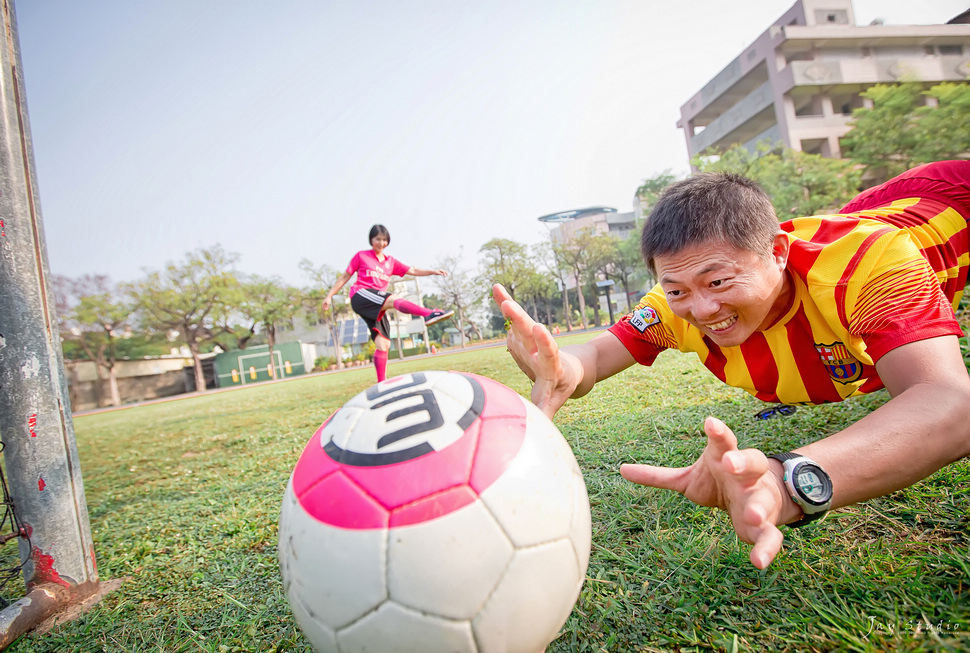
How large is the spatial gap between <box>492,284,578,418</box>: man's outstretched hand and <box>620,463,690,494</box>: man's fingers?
53 cm

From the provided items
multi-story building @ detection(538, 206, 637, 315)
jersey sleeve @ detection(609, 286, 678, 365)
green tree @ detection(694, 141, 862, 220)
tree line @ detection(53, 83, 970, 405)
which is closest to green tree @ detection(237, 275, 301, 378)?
tree line @ detection(53, 83, 970, 405)

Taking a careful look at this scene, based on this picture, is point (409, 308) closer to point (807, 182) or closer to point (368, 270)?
point (368, 270)

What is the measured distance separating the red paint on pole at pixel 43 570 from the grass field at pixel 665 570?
243 millimetres

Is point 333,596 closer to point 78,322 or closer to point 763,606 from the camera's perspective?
point 763,606

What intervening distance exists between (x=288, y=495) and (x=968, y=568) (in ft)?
6.23

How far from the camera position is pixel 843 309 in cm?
167

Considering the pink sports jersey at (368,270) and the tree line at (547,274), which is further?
the tree line at (547,274)

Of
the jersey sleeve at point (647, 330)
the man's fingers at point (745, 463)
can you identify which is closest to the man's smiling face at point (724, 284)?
Answer: the jersey sleeve at point (647, 330)

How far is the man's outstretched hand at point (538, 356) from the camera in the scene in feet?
5.61

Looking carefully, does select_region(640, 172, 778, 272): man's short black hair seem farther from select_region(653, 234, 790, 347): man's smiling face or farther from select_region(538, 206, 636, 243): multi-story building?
select_region(538, 206, 636, 243): multi-story building

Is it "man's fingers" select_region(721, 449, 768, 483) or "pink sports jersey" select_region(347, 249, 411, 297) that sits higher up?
"pink sports jersey" select_region(347, 249, 411, 297)

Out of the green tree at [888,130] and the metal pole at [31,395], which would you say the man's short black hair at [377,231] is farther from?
the green tree at [888,130]

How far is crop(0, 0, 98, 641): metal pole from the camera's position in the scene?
→ 7.01 feet

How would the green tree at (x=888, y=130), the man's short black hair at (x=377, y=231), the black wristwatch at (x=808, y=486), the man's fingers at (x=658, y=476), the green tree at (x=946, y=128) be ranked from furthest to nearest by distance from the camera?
the green tree at (x=888, y=130)
the green tree at (x=946, y=128)
the man's short black hair at (x=377, y=231)
the man's fingers at (x=658, y=476)
the black wristwatch at (x=808, y=486)
